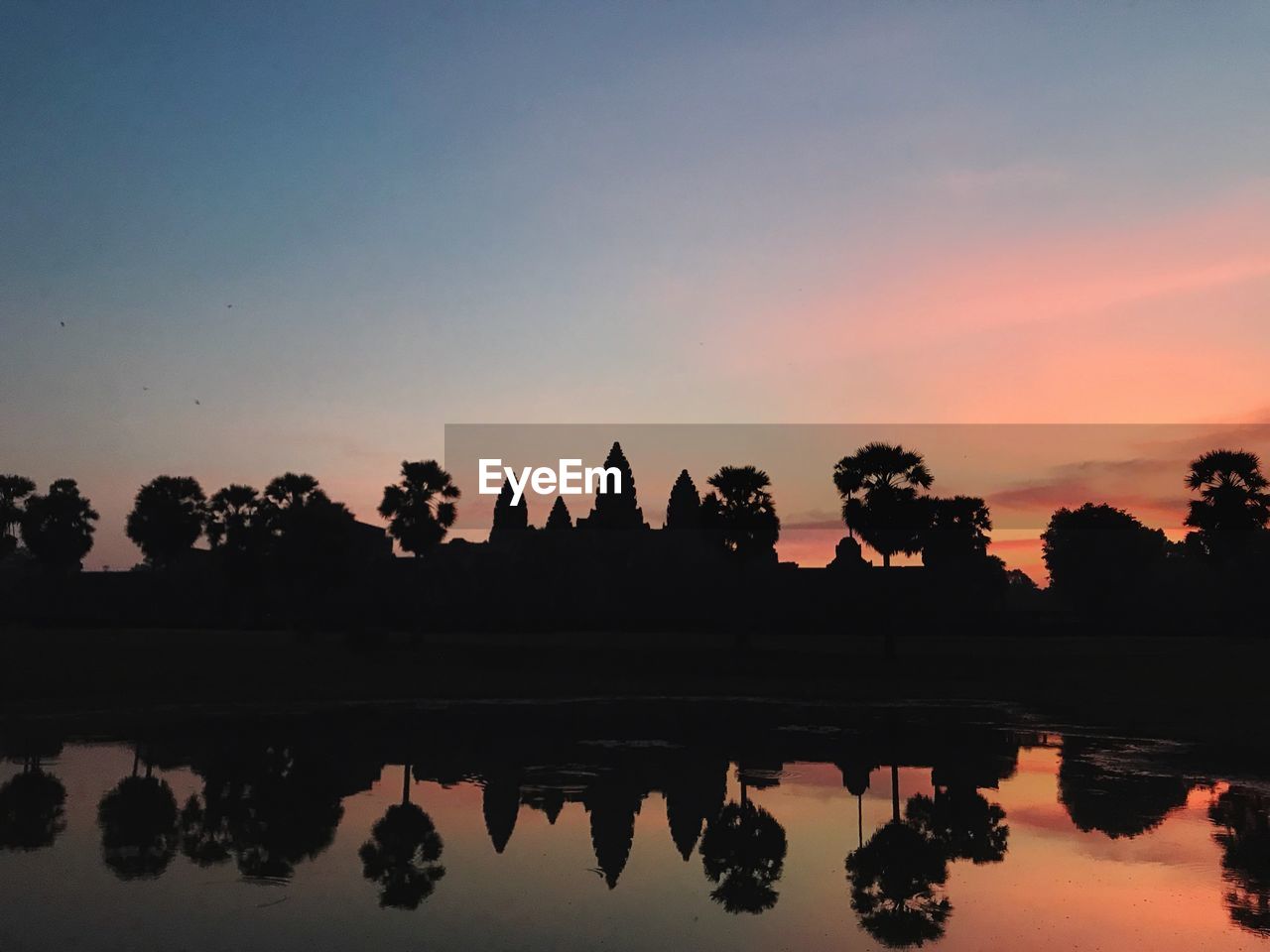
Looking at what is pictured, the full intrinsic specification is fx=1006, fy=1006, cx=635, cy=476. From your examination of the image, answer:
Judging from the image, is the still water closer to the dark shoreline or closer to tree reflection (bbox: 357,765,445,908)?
tree reflection (bbox: 357,765,445,908)

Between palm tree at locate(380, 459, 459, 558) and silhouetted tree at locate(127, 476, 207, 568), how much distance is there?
2625cm

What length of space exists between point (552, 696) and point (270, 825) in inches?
794

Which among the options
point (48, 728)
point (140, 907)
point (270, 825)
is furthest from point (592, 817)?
point (48, 728)

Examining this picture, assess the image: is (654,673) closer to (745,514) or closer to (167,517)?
(745,514)

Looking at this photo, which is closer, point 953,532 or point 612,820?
point 612,820

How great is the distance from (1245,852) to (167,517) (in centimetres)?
8092

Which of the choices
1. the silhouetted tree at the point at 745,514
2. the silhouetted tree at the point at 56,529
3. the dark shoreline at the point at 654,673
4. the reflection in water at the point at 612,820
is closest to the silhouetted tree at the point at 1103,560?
the dark shoreline at the point at 654,673

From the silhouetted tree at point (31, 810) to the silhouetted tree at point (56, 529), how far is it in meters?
78.0

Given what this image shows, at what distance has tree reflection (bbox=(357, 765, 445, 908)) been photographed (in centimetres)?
1101

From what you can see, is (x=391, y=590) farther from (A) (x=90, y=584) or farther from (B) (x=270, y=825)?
(B) (x=270, y=825)

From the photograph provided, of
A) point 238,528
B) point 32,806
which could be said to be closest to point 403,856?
point 32,806

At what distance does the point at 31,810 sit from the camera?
14680 mm

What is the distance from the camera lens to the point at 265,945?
30.0 feet

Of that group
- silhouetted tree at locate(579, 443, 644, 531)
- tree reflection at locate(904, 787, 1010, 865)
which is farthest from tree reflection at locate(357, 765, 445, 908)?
silhouetted tree at locate(579, 443, 644, 531)
